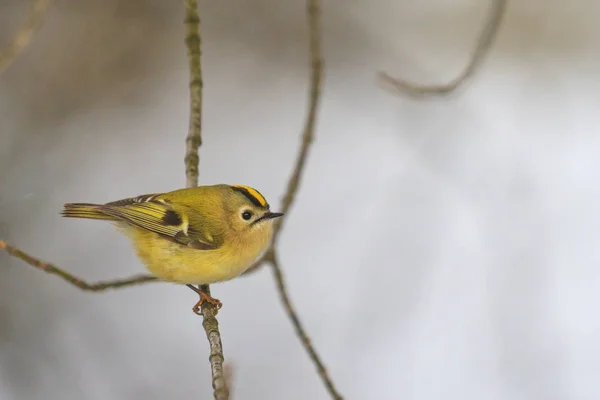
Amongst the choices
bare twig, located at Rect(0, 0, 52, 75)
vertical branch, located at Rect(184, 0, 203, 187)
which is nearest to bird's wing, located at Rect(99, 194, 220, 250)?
vertical branch, located at Rect(184, 0, 203, 187)

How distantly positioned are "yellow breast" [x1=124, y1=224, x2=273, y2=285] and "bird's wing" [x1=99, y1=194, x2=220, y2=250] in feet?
0.08

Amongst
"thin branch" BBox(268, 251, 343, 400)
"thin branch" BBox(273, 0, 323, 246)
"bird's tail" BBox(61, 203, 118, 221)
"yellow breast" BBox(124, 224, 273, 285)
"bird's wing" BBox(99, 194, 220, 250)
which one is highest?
"thin branch" BBox(273, 0, 323, 246)

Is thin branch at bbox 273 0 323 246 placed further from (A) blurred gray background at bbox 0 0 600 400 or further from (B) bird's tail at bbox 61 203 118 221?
(A) blurred gray background at bbox 0 0 600 400

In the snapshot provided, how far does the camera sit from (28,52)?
3828 mm

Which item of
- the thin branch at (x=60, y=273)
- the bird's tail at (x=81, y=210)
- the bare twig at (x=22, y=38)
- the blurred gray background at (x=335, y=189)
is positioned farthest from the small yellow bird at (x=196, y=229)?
the blurred gray background at (x=335, y=189)

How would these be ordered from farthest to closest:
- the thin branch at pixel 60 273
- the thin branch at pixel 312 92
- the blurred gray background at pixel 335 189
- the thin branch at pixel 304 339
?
the blurred gray background at pixel 335 189
the thin branch at pixel 312 92
the thin branch at pixel 304 339
the thin branch at pixel 60 273

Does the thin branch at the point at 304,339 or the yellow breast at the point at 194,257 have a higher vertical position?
the yellow breast at the point at 194,257

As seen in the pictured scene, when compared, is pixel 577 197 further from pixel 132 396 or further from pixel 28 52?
pixel 28 52

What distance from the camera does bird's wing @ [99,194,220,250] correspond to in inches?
77.2

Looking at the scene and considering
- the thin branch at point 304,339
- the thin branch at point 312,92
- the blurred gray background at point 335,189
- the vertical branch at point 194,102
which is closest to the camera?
the thin branch at point 304,339

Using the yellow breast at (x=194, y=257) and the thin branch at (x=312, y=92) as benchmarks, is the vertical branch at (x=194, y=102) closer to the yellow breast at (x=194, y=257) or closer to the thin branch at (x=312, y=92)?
the yellow breast at (x=194, y=257)

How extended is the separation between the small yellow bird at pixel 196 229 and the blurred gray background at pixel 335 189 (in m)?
0.86

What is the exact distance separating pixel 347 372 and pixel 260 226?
3.51 feet

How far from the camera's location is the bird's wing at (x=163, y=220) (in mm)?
1962
